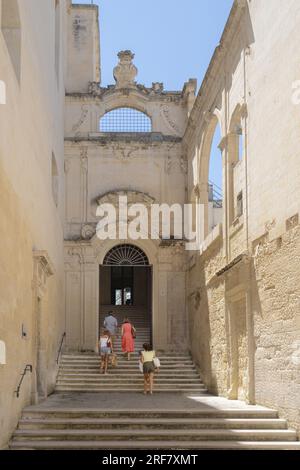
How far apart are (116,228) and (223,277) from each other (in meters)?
6.88

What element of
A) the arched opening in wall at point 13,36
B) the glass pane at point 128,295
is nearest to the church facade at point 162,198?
the arched opening in wall at point 13,36

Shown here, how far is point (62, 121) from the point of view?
22016 millimetres

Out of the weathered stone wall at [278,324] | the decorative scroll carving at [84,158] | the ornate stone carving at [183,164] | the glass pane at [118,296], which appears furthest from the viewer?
the glass pane at [118,296]

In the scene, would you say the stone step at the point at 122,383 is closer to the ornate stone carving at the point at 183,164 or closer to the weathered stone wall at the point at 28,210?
the weathered stone wall at the point at 28,210

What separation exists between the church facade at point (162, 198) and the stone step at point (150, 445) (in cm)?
47

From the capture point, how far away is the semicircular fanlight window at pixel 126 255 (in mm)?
22562

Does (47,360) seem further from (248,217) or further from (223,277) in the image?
(248,217)

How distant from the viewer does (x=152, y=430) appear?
11617 millimetres

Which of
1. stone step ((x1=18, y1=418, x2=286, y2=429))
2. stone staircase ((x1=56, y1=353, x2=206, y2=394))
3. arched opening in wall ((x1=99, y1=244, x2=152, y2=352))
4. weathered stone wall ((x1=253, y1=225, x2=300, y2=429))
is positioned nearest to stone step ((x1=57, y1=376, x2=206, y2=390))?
stone staircase ((x1=56, y1=353, x2=206, y2=394))

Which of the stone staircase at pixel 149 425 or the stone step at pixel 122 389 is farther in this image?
the stone step at pixel 122 389

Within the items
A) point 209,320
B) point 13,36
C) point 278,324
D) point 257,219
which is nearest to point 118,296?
point 209,320

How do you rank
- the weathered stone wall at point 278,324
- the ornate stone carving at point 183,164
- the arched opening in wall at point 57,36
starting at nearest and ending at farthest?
the weathered stone wall at point 278,324 → the arched opening in wall at point 57,36 → the ornate stone carving at point 183,164

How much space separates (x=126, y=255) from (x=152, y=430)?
Answer: 11225mm

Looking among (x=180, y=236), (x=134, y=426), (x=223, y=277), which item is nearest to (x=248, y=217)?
(x=223, y=277)
